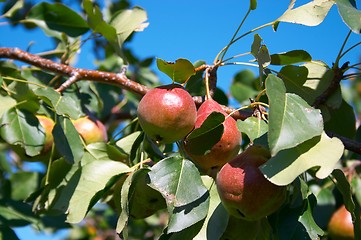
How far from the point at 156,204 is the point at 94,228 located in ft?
9.40

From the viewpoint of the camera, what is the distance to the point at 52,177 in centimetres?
170

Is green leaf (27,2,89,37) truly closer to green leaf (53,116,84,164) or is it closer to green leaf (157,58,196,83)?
green leaf (53,116,84,164)

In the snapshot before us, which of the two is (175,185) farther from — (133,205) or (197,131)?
(133,205)

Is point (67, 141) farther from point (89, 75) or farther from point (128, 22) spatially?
point (128, 22)

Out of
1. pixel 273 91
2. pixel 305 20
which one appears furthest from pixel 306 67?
pixel 273 91

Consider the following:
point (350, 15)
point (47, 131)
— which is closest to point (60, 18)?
point (47, 131)

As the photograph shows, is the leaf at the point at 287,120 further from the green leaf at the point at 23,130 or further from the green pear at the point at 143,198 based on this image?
the green leaf at the point at 23,130

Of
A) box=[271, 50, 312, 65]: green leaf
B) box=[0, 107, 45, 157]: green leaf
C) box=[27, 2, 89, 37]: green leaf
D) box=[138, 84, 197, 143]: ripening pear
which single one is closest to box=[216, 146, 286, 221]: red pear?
box=[138, 84, 197, 143]: ripening pear

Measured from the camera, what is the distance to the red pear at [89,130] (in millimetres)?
1909

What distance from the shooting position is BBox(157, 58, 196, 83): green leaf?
1382 millimetres

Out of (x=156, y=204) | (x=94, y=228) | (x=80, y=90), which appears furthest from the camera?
(x=94, y=228)

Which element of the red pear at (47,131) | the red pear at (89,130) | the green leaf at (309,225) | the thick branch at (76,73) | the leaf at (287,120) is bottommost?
the red pear at (89,130)

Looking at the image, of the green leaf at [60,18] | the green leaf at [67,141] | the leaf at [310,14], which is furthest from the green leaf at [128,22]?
the leaf at [310,14]

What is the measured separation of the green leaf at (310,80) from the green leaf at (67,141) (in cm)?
62
